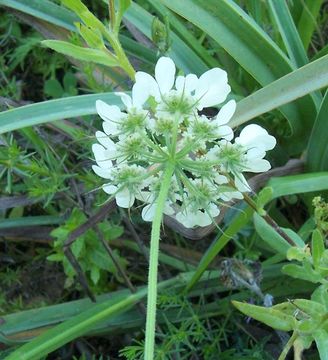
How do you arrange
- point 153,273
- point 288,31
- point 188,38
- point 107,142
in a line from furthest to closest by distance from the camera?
point 188,38 → point 288,31 → point 107,142 → point 153,273

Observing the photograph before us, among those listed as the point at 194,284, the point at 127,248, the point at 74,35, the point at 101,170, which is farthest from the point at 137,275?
the point at 101,170

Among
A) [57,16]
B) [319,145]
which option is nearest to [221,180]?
[319,145]

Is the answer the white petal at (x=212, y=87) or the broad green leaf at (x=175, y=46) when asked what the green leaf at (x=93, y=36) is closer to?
the white petal at (x=212, y=87)

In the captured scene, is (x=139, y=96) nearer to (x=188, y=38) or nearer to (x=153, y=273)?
(x=153, y=273)

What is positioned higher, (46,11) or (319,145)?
(46,11)

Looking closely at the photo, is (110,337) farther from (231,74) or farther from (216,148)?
(216,148)

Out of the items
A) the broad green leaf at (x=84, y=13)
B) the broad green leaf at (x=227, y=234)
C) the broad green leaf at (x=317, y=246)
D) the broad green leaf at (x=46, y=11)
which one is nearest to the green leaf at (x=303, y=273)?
the broad green leaf at (x=317, y=246)
